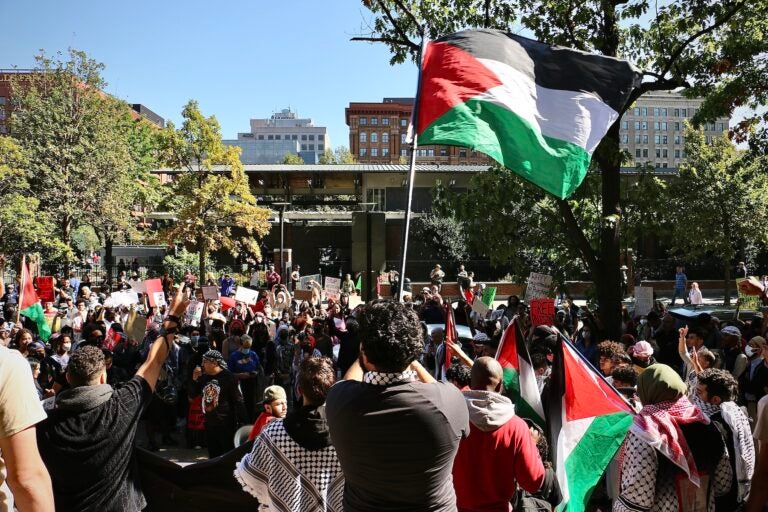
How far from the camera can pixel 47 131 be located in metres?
32.4

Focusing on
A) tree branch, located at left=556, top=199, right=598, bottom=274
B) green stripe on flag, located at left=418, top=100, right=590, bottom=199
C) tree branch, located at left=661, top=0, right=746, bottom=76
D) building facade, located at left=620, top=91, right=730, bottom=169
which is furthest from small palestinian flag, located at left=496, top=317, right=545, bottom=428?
building facade, located at left=620, top=91, right=730, bottom=169

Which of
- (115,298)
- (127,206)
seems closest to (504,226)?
(115,298)

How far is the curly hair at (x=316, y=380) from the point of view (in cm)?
374

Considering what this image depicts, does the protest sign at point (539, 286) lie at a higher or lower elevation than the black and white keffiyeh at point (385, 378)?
lower

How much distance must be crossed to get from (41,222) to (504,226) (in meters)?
25.2

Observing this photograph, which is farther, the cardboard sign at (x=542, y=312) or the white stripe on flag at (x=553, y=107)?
the cardboard sign at (x=542, y=312)

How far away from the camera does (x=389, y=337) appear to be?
281 cm

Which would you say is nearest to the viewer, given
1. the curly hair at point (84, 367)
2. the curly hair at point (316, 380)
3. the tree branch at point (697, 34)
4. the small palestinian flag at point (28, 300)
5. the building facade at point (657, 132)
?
the curly hair at point (84, 367)

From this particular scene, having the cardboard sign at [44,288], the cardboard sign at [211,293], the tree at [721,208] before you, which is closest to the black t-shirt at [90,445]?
the cardboard sign at [211,293]

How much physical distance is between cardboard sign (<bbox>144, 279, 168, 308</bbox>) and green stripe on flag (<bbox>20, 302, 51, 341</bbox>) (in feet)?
6.16

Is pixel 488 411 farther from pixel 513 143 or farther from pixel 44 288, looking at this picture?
pixel 44 288

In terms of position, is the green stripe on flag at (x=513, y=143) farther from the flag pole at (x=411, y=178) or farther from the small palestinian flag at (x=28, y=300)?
the small palestinian flag at (x=28, y=300)

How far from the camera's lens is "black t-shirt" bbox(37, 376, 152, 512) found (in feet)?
11.3

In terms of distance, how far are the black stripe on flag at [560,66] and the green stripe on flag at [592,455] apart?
3.77 m
